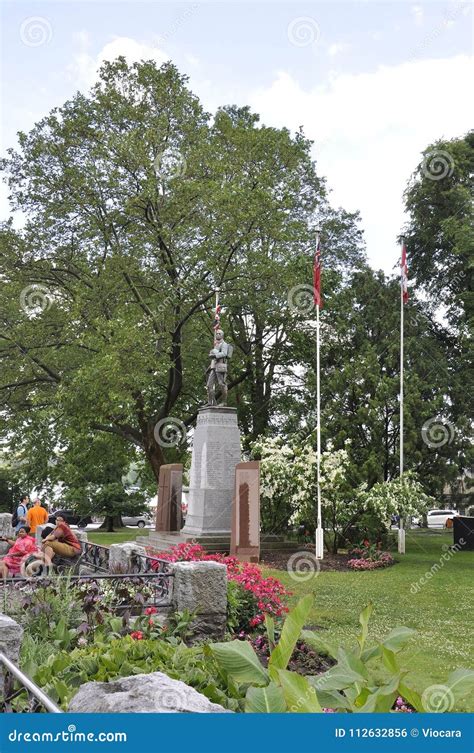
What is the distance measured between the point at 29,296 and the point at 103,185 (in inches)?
193

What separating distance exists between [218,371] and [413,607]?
11475 millimetres

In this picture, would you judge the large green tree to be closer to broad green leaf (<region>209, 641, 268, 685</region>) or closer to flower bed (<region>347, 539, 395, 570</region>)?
flower bed (<region>347, 539, 395, 570</region>)

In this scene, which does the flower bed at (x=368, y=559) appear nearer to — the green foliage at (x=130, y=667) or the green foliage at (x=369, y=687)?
the green foliage at (x=130, y=667)

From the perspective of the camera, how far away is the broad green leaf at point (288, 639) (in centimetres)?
463

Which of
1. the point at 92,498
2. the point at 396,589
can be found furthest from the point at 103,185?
the point at 92,498

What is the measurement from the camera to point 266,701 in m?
3.91

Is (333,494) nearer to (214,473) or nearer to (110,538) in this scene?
(214,473)

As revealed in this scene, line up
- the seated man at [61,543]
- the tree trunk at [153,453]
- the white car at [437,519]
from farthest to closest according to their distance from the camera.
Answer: the white car at [437,519], the tree trunk at [153,453], the seated man at [61,543]

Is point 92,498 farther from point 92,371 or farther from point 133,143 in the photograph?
point 133,143

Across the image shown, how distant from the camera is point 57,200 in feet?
90.4
